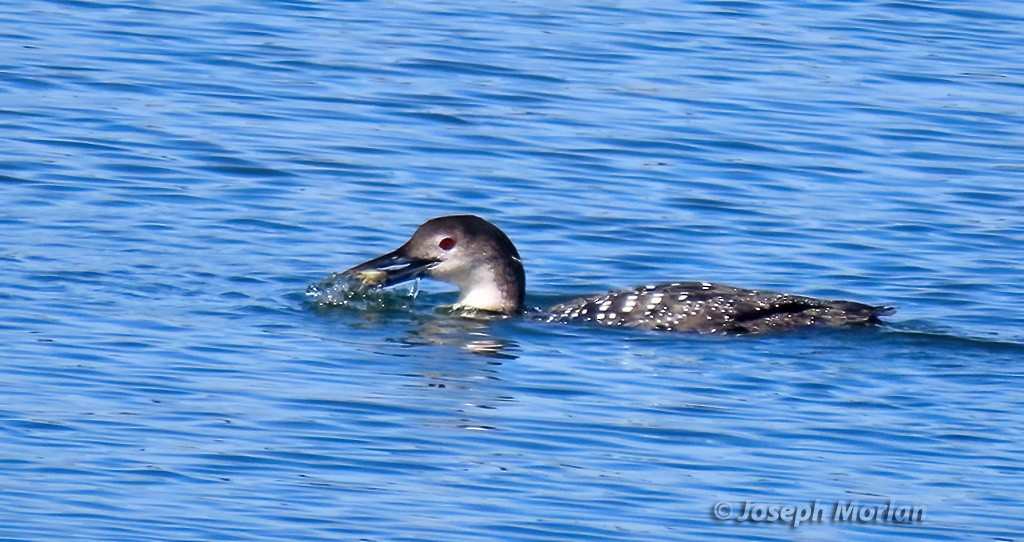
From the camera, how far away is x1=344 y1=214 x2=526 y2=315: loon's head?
453 inches

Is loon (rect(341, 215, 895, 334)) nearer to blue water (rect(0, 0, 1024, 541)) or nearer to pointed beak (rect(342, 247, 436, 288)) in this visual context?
pointed beak (rect(342, 247, 436, 288))

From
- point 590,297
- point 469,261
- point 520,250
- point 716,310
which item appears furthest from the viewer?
point 520,250

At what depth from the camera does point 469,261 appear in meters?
11.6

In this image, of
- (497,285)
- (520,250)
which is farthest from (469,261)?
(520,250)

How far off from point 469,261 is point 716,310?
4.64ft

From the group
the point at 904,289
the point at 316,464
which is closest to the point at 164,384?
the point at 316,464

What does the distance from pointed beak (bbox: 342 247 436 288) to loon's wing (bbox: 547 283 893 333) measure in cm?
91

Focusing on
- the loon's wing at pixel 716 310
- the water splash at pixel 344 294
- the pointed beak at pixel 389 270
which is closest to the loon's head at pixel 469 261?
the pointed beak at pixel 389 270

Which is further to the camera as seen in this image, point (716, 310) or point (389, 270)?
point (389, 270)

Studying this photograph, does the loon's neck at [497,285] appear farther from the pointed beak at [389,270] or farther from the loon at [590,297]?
the pointed beak at [389,270]

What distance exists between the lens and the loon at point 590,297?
35.3 ft

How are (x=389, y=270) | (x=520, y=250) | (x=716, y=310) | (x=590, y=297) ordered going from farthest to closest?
1. (x=520, y=250)
2. (x=389, y=270)
3. (x=590, y=297)
4. (x=716, y=310)

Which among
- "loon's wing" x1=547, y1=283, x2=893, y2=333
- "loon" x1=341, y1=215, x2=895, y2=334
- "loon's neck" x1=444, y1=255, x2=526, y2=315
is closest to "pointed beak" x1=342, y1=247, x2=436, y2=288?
"loon" x1=341, y1=215, x2=895, y2=334

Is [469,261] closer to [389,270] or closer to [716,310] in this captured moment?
[389,270]
